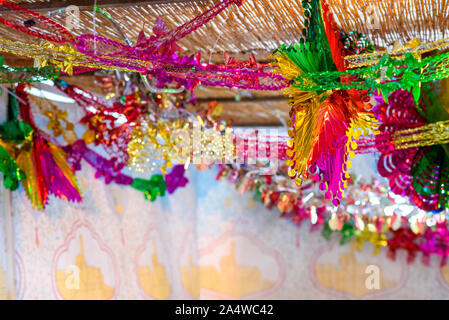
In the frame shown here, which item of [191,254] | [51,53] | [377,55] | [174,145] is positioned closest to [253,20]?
[377,55]

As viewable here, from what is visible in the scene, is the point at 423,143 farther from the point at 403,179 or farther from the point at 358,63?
the point at 358,63

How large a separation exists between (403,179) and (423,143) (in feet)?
0.90

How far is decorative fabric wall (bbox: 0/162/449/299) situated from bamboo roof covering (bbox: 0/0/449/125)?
1.04 metres

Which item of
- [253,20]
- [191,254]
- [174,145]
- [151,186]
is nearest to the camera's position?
[253,20]

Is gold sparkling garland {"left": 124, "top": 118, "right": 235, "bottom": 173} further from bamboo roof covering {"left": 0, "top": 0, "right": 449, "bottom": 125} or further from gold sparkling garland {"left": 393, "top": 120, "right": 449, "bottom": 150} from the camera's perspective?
gold sparkling garland {"left": 393, "top": 120, "right": 449, "bottom": 150}

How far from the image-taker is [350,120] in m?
1.44

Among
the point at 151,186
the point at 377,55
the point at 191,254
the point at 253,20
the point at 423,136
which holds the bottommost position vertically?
the point at 191,254

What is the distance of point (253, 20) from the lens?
6.01 ft

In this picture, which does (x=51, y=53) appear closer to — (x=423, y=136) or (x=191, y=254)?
(x=423, y=136)

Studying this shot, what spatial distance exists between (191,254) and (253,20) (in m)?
2.46

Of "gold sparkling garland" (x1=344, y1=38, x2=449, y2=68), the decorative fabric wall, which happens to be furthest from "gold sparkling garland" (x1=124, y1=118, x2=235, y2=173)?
"gold sparkling garland" (x1=344, y1=38, x2=449, y2=68)

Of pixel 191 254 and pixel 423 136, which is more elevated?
pixel 423 136

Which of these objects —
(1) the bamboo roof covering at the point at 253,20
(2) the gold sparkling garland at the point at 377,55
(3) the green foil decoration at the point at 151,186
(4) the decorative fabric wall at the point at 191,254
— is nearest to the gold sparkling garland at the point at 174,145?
(1) the bamboo roof covering at the point at 253,20

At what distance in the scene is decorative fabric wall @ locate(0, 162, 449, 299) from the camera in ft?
9.32
